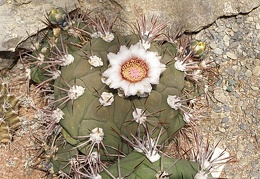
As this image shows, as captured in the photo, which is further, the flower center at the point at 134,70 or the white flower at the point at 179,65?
the white flower at the point at 179,65

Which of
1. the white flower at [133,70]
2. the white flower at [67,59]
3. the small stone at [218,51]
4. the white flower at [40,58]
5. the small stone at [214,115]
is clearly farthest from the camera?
the small stone at [218,51]

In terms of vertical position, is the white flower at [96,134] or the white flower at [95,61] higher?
the white flower at [95,61]

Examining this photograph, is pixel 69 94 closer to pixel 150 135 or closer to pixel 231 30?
pixel 150 135

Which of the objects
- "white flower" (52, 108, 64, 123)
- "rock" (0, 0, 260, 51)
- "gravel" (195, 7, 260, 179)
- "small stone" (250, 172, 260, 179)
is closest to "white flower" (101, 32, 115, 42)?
"white flower" (52, 108, 64, 123)

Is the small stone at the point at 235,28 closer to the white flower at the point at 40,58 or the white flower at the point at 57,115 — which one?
the white flower at the point at 40,58

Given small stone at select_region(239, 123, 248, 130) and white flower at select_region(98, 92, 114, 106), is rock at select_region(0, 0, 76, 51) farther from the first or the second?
small stone at select_region(239, 123, 248, 130)

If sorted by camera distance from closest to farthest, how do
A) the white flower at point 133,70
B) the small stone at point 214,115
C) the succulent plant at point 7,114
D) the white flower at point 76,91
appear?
the white flower at point 133,70 < the white flower at point 76,91 < the succulent plant at point 7,114 < the small stone at point 214,115

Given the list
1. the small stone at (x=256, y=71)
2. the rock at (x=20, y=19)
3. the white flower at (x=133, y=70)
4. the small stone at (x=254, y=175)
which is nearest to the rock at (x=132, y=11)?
the rock at (x=20, y=19)

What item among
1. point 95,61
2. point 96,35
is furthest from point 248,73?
point 95,61

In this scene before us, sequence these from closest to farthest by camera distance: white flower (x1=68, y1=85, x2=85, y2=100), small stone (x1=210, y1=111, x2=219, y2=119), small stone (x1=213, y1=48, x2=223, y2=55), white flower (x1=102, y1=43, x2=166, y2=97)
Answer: white flower (x1=102, y1=43, x2=166, y2=97) < white flower (x1=68, y1=85, x2=85, y2=100) < small stone (x1=210, y1=111, x2=219, y2=119) < small stone (x1=213, y1=48, x2=223, y2=55)

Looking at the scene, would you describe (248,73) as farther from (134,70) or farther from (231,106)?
(134,70)
